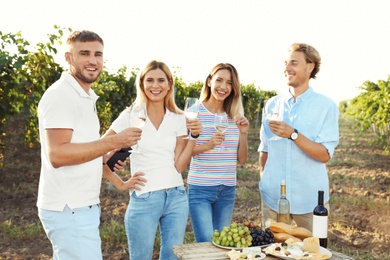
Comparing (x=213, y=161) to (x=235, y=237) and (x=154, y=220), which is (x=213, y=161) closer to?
(x=154, y=220)

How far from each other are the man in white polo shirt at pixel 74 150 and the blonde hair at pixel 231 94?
3.88 feet

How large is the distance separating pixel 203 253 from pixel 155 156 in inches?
30.8

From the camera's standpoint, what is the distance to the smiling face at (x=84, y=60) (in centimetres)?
247

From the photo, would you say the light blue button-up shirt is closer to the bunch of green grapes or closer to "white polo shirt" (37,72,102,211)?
the bunch of green grapes

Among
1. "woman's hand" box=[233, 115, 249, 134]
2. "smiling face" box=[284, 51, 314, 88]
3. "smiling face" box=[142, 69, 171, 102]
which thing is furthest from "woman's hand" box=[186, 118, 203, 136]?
"smiling face" box=[284, 51, 314, 88]

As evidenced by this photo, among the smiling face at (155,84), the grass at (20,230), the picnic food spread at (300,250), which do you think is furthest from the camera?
the grass at (20,230)

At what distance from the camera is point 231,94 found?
3576 millimetres

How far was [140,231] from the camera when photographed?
2.95 m

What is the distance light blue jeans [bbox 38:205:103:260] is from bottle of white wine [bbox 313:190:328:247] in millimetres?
1227

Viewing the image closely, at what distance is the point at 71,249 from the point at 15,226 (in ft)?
13.4

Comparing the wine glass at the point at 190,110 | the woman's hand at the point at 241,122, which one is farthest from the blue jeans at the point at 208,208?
the wine glass at the point at 190,110

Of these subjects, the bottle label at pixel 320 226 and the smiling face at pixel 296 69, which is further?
the smiling face at pixel 296 69

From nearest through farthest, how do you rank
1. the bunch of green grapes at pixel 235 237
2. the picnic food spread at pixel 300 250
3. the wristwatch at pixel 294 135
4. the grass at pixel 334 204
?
the picnic food spread at pixel 300 250 < the bunch of green grapes at pixel 235 237 < the wristwatch at pixel 294 135 < the grass at pixel 334 204

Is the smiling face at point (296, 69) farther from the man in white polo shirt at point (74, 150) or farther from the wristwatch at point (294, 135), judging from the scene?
the man in white polo shirt at point (74, 150)
